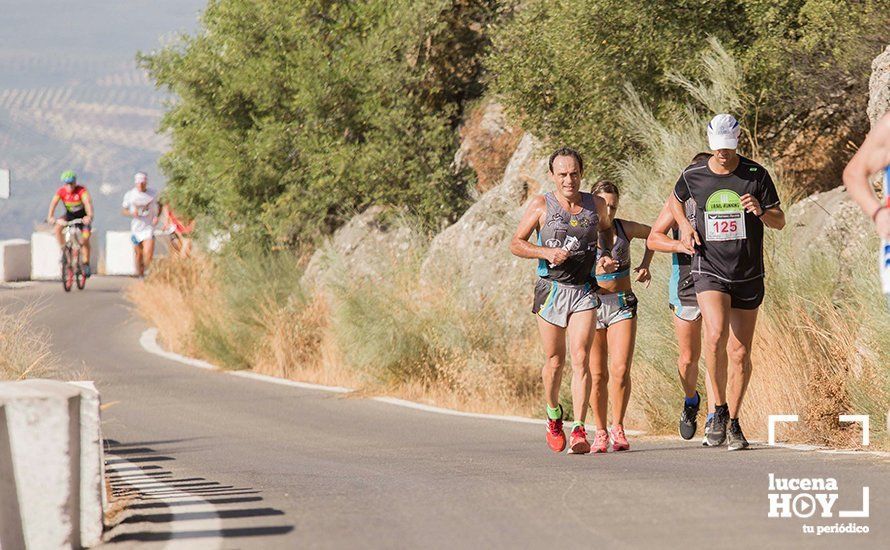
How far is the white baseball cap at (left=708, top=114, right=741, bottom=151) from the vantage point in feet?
35.1

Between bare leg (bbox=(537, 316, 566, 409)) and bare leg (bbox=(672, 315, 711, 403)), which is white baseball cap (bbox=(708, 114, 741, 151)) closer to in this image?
bare leg (bbox=(672, 315, 711, 403))

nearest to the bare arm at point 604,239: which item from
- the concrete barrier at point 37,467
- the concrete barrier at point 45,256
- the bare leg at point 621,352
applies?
the bare leg at point 621,352

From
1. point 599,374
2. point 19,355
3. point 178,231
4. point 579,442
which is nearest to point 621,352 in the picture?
point 599,374

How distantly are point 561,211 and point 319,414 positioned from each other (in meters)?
6.10

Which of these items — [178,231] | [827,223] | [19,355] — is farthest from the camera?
[178,231]

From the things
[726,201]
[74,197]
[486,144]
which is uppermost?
[486,144]

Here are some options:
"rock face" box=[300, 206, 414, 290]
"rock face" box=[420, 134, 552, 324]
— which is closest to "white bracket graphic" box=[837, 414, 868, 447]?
"rock face" box=[420, 134, 552, 324]

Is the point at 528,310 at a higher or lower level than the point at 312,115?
lower

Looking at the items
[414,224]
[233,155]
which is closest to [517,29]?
[414,224]

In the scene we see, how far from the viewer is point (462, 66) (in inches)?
1041

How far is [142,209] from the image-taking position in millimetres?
30266

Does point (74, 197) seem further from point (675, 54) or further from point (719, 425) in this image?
point (719, 425)

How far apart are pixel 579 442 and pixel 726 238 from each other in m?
1.69

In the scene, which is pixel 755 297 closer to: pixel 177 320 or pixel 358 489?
pixel 358 489
